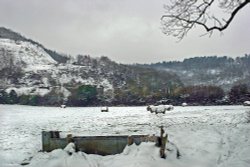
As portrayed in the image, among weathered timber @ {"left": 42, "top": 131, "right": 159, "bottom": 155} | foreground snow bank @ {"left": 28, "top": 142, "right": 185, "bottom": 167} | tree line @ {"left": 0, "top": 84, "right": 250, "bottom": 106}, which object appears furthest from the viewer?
tree line @ {"left": 0, "top": 84, "right": 250, "bottom": 106}

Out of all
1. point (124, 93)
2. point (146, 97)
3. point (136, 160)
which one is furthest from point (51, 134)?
point (124, 93)

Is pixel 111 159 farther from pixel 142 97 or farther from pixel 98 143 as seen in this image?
pixel 142 97

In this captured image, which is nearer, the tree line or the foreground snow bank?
the foreground snow bank

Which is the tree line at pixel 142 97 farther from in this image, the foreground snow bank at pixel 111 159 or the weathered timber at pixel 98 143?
the foreground snow bank at pixel 111 159

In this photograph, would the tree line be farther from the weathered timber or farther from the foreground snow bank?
the foreground snow bank

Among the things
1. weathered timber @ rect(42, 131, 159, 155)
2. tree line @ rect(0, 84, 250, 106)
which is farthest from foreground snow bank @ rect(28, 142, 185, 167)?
tree line @ rect(0, 84, 250, 106)

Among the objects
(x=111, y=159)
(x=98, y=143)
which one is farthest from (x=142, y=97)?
(x=111, y=159)

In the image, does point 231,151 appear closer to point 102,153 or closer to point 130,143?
point 130,143

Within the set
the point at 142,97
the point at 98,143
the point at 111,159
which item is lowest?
the point at 111,159

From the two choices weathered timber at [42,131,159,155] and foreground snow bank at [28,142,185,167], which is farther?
weathered timber at [42,131,159,155]

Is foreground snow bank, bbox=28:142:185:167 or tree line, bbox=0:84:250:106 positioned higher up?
tree line, bbox=0:84:250:106

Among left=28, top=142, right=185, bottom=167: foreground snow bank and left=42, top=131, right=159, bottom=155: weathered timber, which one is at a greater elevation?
left=42, top=131, right=159, bottom=155: weathered timber

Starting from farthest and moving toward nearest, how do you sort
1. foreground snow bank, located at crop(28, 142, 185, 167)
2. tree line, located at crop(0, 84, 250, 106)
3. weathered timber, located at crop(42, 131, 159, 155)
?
tree line, located at crop(0, 84, 250, 106) → weathered timber, located at crop(42, 131, 159, 155) → foreground snow bank, located at crop(28, 142, 185, 167)

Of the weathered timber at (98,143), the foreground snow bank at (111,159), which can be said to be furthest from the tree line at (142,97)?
the foreground snow bank at (111,159)
